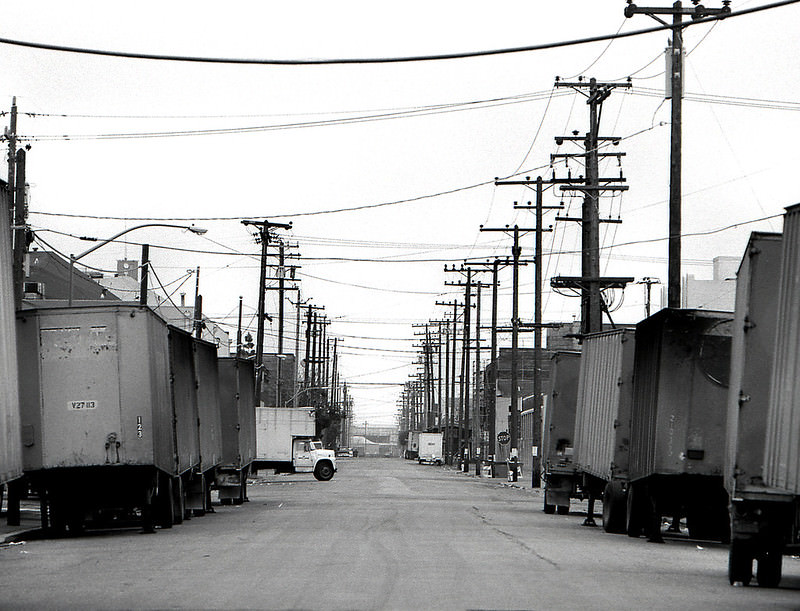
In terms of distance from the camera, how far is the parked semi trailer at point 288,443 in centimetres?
6681

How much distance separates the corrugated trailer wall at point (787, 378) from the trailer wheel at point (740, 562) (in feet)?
4.09

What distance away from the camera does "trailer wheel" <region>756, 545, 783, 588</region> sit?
53.0 ft

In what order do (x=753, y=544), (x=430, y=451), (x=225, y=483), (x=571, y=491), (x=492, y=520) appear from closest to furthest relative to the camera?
(x=753, y=544) < (x=492, y=520) < (x=571, y=491) < (x=225, y=483) < (x=430, y=451)

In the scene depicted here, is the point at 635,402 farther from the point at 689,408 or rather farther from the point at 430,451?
the point at 430,451

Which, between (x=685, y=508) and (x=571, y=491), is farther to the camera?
(x=571, y=491)

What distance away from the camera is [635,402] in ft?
83.6

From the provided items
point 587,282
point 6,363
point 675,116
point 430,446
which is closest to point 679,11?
point 675,116

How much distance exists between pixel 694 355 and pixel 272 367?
129 meters

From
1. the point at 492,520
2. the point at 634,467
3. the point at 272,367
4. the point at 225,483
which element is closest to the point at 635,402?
the point at 634,467

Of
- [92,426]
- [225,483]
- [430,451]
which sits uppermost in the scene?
[92,426]

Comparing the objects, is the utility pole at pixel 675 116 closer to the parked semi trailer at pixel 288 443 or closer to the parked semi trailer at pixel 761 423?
the parked semi trailer at pixel 761 423

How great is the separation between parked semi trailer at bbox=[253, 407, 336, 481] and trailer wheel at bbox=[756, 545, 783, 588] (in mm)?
50504

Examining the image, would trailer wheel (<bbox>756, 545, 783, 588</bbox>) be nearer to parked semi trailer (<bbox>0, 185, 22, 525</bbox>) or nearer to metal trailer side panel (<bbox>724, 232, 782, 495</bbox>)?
metal trailer side panel (<bbox>724, 232, 782, 495</bbox>)

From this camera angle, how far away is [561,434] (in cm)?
3491
